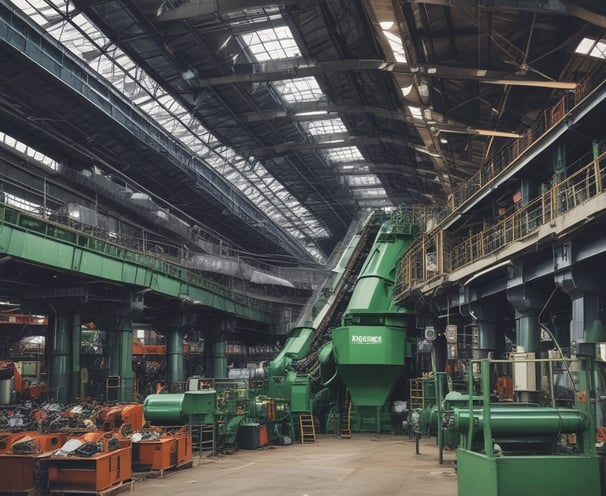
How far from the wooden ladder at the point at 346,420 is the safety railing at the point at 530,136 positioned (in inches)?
384

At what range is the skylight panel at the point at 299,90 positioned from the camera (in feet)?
101

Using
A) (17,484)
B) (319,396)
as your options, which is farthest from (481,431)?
(319,396)

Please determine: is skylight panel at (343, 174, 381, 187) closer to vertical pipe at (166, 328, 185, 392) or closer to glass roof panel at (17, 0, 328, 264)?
glass roof panel at (17, 0, 328, 264)

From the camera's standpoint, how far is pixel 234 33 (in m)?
25.1

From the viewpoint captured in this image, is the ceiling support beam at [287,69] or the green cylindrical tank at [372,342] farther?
the green cylindrical tank at [372,342]

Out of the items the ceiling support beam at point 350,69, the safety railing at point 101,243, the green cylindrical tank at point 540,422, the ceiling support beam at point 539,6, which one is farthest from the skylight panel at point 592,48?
the safety railing at point 101,243

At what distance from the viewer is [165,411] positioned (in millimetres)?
19203

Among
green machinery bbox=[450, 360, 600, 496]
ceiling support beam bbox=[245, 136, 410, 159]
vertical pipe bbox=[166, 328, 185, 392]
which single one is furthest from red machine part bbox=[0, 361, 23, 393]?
green machinery bbox=[450, 360, 600, 496]

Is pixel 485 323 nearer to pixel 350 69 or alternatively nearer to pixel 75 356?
pixel 350 69

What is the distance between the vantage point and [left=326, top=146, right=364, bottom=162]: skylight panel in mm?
42000

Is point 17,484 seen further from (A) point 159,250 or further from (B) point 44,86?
(A) point 159,250

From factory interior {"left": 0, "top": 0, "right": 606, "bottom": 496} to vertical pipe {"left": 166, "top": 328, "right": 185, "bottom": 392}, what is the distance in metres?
0.15

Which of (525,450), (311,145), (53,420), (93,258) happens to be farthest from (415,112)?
(525,450)

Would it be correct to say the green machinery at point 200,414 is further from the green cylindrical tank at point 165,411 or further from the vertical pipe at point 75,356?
the vertical pipe at point 75,356
